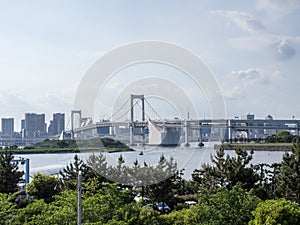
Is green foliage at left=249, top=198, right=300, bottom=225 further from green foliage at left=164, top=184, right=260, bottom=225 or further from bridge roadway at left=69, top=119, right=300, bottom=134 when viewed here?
bridge roadway at left=69, top=119, right=300, bottom=134

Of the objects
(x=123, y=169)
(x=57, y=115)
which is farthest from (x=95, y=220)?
(x=57, y=115)

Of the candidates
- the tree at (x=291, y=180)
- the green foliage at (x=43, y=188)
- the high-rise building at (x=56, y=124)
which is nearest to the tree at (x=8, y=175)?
the green foliage at (x=43, y=188)

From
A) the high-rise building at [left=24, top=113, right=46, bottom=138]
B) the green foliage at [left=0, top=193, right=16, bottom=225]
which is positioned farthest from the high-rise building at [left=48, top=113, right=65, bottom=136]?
the green foliage at [left=0, top=193, right=16, bottom=225]

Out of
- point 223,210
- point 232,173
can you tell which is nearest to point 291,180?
point 232,173

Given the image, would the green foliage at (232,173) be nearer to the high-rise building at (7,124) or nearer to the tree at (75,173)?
the tree at (75,173)

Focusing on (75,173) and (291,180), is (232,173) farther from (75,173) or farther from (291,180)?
(75,173)
